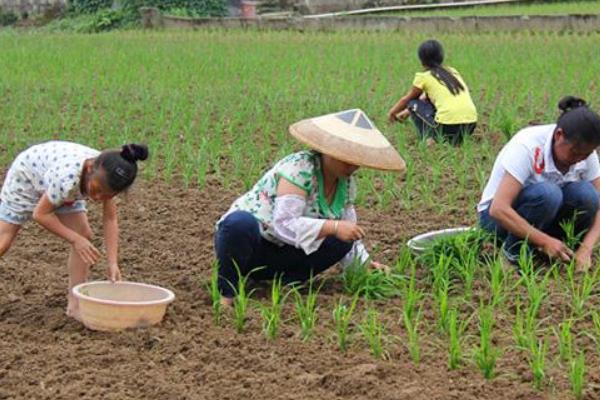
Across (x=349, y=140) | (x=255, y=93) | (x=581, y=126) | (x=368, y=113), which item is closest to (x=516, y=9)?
(x=255, y=93)

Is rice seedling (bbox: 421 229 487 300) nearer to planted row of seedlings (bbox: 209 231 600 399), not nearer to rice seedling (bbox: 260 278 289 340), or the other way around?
planted row of seedlings (bbox: 209 231 600 399)

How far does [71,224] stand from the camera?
14.4 feet

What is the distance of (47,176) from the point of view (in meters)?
4.12

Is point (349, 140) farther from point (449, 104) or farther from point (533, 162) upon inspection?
point (449, 104)

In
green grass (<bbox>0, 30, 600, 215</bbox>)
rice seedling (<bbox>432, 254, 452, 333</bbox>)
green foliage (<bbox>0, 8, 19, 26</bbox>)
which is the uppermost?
rice seedling (<bbox>432, 254, 452, 333</bbox>)

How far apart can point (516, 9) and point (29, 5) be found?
31.3 feet

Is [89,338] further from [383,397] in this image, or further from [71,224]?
[383,397]

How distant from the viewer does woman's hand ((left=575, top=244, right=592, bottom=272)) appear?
4469mm

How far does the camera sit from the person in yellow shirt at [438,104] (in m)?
7.43

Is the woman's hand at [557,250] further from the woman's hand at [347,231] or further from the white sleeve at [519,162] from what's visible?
the woman's hand at [347,231]

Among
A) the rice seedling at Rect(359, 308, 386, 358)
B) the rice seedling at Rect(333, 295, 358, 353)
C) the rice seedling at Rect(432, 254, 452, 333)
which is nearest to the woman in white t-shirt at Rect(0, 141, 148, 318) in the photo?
the rice seedling at Rect(333, 295, 358, 353)

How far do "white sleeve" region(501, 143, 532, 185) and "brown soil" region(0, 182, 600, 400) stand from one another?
74 centimetres

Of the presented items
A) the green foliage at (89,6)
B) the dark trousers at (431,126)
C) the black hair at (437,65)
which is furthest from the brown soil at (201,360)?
the green foliage at (89,6)

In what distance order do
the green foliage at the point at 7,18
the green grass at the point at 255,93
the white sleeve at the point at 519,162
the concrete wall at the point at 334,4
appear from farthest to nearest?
the green foliage at the point at 7,18 < the concrete wall at the point at 334,4 < the green grass at the point at 255,93 < the white sleeve at the point at 519,162
